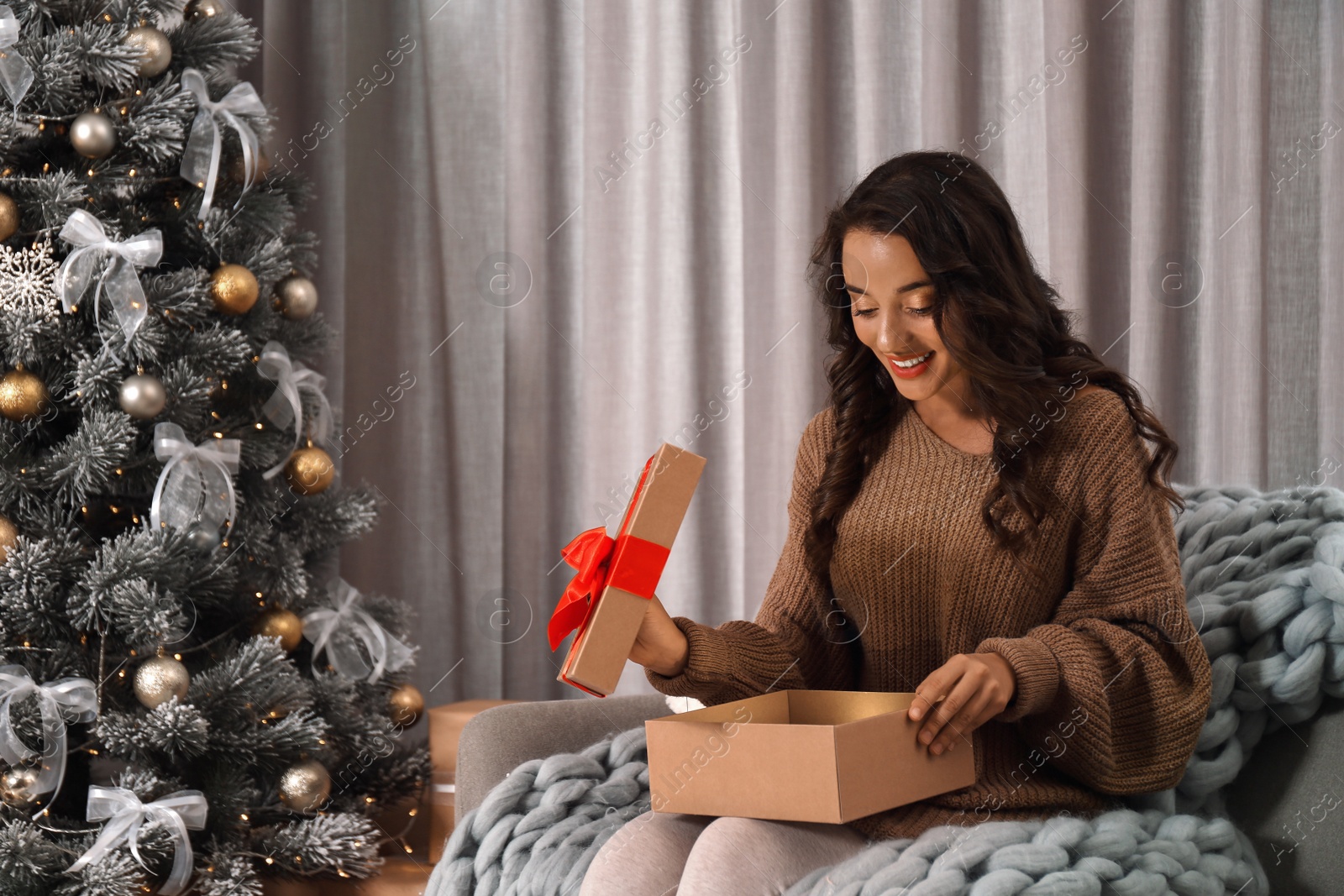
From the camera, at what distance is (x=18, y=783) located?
138 centimetres

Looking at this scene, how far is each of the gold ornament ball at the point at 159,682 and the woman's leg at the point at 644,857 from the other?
0.72 meters

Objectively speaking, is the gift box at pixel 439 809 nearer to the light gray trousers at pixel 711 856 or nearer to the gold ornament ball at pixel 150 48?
the light gray trousers at pixel 711 856

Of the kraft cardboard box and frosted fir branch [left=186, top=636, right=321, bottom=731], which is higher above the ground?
the kraft cardboard box

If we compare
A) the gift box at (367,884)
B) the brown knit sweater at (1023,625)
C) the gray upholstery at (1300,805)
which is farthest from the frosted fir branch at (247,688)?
the gray upholstery at (1300,805)

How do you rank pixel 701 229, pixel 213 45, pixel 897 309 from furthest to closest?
pixel 701 229
pixel 213 45
pixel 897 309

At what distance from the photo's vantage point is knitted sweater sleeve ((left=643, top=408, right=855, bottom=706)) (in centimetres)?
111

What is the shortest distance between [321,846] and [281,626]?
31 cm

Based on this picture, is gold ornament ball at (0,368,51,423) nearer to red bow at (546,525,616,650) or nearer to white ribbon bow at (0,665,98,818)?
white ribbon bow at (0,665,98,818)

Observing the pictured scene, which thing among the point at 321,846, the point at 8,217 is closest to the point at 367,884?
the point at 321,846

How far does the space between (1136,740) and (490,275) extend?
1.46 meters

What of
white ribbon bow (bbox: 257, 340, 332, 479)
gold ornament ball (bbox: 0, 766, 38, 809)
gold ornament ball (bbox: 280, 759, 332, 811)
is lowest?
gold ornament ball (bbox: 280, 759, 332, 811)

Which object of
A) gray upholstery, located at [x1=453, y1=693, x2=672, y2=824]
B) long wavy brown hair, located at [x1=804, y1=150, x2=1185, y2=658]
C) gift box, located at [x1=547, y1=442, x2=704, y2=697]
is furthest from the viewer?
gray upholstery, located at [x1=453, y1=693, x2=672, y2=824]

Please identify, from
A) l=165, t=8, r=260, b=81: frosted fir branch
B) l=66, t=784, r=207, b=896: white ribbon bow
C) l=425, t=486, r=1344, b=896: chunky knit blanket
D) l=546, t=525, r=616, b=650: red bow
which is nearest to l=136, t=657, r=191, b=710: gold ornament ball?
l=66, t=784, r=207, b=896: white ribbon bow

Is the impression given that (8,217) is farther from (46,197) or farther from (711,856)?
(711,856)
